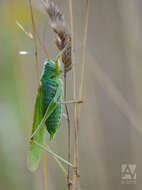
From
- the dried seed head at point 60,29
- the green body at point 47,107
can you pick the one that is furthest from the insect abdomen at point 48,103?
the dried seed head at point 60,29

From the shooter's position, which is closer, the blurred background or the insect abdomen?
the insect abdomen

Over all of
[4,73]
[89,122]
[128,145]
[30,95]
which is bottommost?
[128,145]

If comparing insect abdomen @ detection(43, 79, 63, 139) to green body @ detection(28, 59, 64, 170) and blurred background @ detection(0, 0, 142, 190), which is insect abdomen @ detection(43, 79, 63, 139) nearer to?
green body @ detection(28, 59, 64, 170)

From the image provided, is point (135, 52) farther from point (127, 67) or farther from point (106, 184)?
point (106, 184)

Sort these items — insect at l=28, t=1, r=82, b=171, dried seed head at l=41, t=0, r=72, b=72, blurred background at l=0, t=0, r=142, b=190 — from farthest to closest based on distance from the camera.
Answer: blurred background at l=0, t=0, r=142, b=190
insect at l=28, t=1, r=82, b=171
dried seed head at l=41, t=0, r=72, b=72

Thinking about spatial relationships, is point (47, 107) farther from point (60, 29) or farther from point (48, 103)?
point (60, 29)

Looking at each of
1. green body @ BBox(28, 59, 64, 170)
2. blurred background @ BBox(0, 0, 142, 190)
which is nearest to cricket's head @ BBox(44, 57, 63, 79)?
green body @ BBox(28, 59, 64, 170)

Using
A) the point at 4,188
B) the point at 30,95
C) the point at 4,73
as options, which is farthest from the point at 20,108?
the point at 4,188

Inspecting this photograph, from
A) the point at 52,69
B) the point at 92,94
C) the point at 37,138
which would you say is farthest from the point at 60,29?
the point at 92,94
